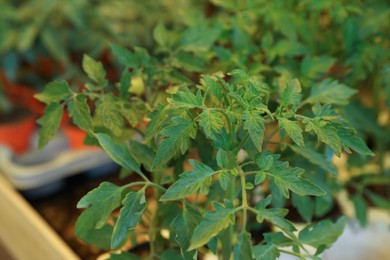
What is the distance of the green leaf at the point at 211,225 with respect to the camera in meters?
0.53

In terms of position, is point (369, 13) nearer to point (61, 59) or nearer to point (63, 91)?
point (63, 91)

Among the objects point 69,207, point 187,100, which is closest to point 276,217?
point 187,100

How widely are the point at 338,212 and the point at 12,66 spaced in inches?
33.9

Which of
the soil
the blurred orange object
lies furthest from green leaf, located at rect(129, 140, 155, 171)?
the blurred orange object

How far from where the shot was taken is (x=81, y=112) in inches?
26.0

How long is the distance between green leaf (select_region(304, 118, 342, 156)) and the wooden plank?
1.57 ft

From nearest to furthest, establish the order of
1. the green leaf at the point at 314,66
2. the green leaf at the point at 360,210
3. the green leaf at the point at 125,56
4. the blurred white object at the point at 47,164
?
the green leaf at the point at 125,56
the green leaf at the point at 314,66
the green leaf at the point at 360,210
the blurred white object at the point at 47,164

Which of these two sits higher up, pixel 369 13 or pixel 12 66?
pixel 369 13

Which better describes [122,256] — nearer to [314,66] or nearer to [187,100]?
[187,100]

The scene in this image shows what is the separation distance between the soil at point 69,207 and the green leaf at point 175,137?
442 mm

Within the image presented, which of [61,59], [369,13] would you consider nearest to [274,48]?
[369,13]

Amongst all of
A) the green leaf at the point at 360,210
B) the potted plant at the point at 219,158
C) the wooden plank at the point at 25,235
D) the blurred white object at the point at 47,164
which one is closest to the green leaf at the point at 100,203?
the potted plant at the point at 219,158

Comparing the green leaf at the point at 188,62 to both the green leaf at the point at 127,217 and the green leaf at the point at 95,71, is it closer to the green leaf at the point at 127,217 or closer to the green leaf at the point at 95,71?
the green leaf at the point at 95,71

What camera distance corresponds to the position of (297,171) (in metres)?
0.56
